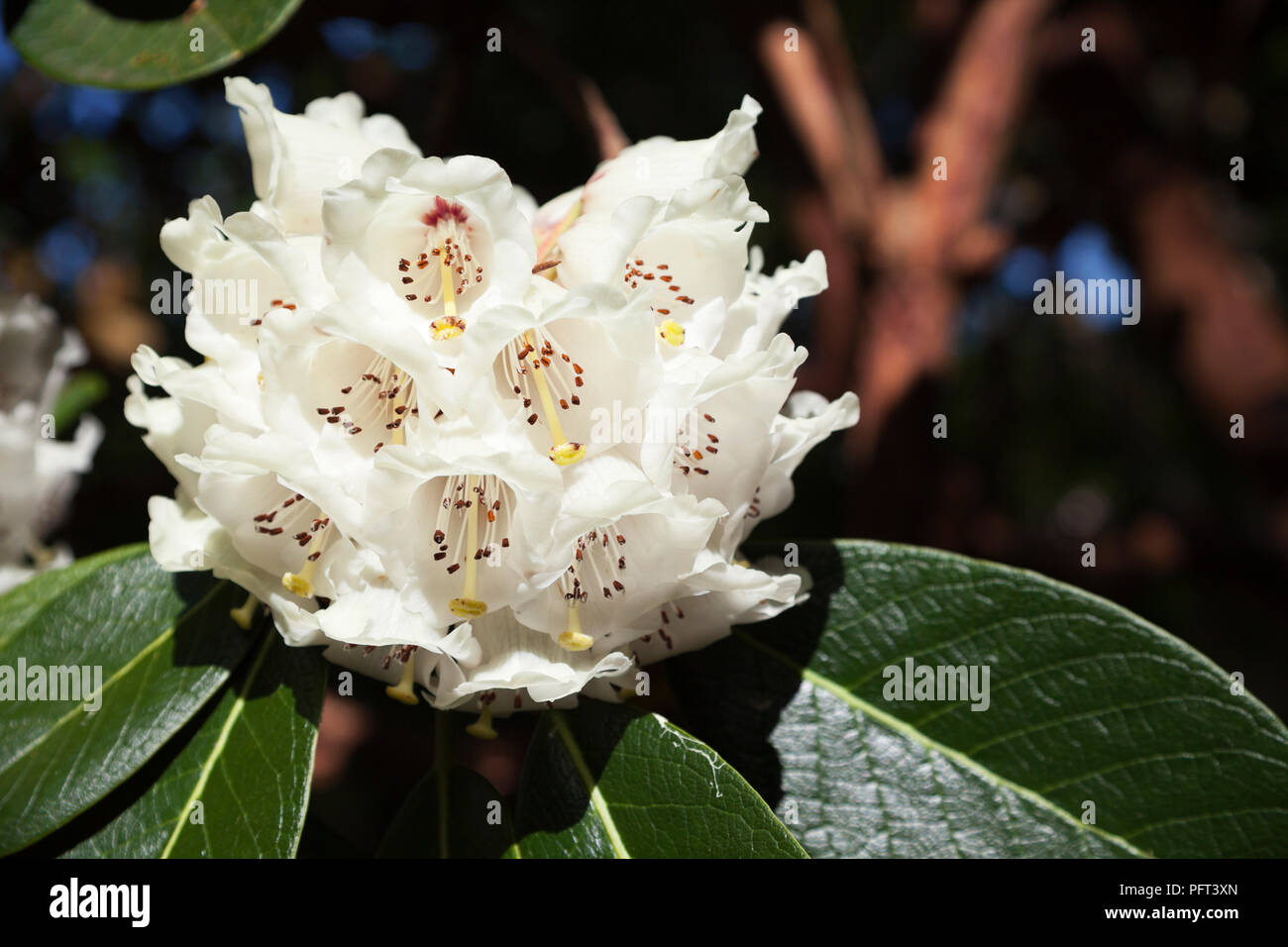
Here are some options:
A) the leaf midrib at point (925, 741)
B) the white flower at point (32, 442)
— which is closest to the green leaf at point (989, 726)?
the leaf midrib at point (925, 741)

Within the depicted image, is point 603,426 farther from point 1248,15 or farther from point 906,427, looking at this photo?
point 1248,15

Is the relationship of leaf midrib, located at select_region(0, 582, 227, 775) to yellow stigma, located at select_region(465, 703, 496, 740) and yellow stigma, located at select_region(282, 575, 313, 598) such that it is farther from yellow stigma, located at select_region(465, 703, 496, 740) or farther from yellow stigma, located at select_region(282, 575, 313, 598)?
yellow stigma, located at select_region(465, 703, 496, 740)

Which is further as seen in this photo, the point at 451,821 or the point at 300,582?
the point at 451,821

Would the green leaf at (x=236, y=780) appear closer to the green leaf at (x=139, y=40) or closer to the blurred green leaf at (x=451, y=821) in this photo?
the blurred green leaf at (x=451, y=821)

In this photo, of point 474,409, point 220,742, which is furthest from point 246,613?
point 474,409

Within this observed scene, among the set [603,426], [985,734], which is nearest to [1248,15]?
[985,734]

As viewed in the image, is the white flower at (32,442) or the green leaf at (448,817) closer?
the green leaf at (448,817)

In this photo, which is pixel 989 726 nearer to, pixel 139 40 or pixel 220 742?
pixel 220 742
